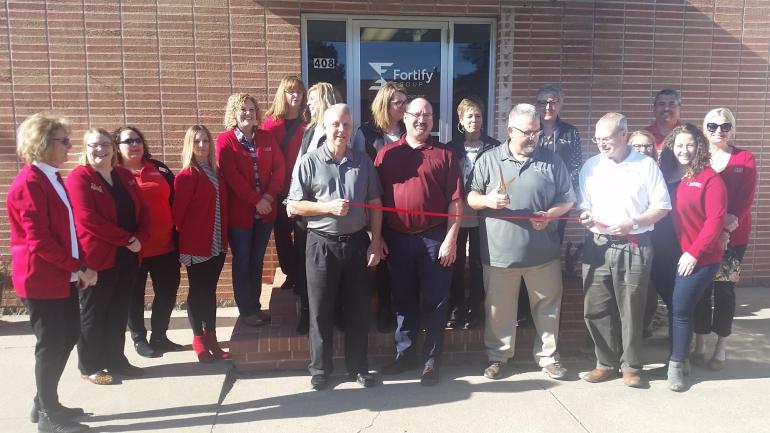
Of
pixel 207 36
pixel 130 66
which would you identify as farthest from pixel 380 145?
pixel 130 66

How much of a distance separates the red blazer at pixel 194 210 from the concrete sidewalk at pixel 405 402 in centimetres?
95

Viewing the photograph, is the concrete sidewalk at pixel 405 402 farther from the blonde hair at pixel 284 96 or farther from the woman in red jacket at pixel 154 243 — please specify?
the blonde hair at pixel 284 96

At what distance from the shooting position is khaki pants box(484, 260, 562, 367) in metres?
4.11

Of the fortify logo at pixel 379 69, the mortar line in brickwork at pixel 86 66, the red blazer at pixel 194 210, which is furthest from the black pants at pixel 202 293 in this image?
the fortify logo at pixel 379 69

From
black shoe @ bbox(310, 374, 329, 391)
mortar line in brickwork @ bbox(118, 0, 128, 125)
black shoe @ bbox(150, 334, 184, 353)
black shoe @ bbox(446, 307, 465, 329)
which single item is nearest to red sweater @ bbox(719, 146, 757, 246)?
black shoe @ bbox(446, 307, 465, 329)

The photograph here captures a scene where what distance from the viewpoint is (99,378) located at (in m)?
4.04

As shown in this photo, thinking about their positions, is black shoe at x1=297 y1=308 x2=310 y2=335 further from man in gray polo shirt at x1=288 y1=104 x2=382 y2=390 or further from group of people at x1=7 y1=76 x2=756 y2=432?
man in gray polo shirt at x1=288 y1=104 x2=382 y2=390

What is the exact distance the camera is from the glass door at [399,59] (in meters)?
6.19

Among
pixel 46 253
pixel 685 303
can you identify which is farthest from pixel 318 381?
pixel 685 303

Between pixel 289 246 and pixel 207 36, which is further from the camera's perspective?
pixel 207 36

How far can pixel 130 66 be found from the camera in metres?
5.75

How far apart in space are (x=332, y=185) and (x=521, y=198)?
51.8 inches

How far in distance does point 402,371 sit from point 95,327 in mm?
2193

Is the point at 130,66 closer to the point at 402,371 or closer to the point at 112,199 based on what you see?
the point at 112,199
